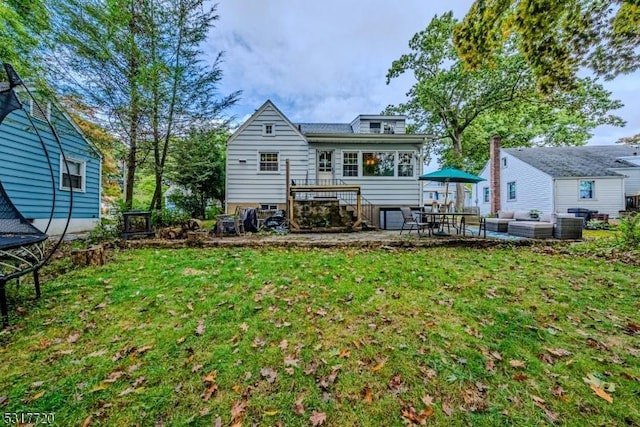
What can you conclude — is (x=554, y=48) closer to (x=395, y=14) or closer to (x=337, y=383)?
(x=337, y=383)

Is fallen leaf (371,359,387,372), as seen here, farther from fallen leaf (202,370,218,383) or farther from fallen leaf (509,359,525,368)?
fallen leaf (202,370,218,383)

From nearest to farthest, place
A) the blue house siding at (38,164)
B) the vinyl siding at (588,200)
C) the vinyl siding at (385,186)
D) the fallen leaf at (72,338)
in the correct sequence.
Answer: the fallen leaf at (72,338) → the blue house siding at (38,164) → the vinyl siding at (385,186) → the vinyl siding at (588,200)

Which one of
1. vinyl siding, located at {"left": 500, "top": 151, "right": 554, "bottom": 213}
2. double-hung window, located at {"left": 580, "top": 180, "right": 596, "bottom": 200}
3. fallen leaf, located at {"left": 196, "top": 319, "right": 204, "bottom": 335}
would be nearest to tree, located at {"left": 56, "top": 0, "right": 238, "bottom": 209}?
fallen leaf, located at {"left": 196, "top": 319, "right": 204, "bottom": 335}

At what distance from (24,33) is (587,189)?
26.2 meters

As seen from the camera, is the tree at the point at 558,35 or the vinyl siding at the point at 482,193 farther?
the vinyl siding at the point at 482,193

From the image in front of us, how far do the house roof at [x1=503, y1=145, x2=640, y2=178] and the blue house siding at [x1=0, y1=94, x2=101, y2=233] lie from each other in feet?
80.2

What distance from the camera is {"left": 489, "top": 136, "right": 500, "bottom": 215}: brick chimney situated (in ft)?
65.1

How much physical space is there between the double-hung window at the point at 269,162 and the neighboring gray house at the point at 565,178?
663 inches

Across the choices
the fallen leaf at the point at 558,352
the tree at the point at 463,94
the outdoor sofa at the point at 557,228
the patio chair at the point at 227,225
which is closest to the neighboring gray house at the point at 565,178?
the tree at the point at 463,94

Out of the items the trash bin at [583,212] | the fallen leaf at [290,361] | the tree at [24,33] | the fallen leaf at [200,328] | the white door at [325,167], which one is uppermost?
the tree at [24,33]

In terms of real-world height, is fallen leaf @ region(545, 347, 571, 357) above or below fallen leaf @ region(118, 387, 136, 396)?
above

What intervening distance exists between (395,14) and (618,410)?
13.2 m

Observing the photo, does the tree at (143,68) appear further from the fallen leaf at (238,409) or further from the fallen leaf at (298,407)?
the fallen leaf at (298,407)

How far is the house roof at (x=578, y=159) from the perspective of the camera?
17.1 meters
